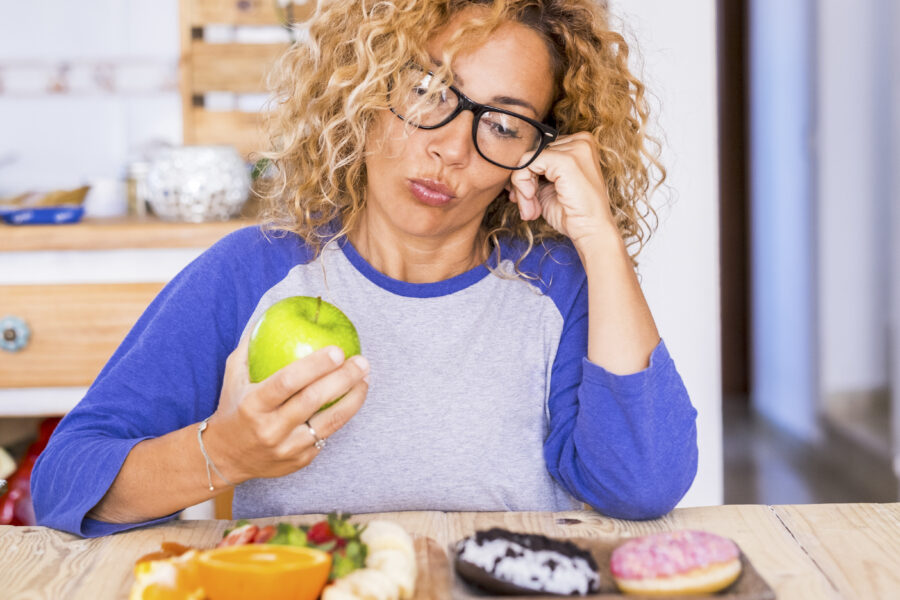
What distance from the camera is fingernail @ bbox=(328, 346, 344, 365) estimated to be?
0.83m

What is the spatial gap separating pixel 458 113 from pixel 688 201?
0.61 metres

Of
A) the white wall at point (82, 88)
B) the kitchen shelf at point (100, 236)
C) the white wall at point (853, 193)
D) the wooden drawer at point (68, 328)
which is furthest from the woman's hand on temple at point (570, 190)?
the white wall at point (853, 193)

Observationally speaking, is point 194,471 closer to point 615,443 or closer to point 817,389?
point 615,443

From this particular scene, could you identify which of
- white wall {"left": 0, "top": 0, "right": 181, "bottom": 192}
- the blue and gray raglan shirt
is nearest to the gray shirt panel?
the blue and gray raglan shirt

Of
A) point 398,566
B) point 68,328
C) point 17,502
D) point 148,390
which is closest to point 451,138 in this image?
point 148,390

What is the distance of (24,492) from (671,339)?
1309 millimetres

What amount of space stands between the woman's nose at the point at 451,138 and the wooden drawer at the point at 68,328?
38.9 inches

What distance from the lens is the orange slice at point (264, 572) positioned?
0.67 metres

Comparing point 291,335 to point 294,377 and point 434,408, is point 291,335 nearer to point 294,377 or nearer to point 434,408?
point 294,377

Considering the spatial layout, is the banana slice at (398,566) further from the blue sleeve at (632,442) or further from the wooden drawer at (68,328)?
the wooden drawer at (68,328)

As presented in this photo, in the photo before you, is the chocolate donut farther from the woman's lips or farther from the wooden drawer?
the wooden drawer

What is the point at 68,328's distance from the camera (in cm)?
189

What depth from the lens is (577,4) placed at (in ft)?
4.06

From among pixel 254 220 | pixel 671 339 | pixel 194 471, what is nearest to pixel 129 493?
pixel 194 471
